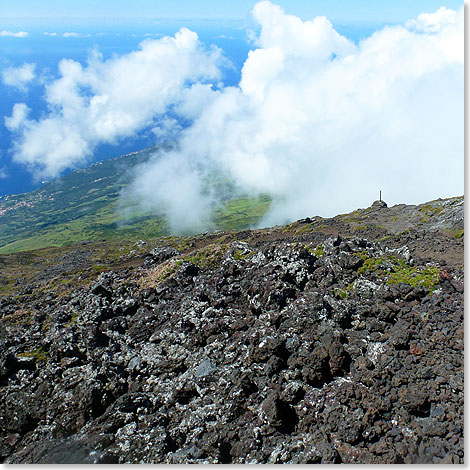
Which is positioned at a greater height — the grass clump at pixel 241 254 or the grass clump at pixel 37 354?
the grass clump at pixel 241 254

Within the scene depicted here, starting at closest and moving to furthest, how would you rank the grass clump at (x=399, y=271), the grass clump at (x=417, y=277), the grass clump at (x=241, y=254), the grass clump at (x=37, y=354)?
1. the grass clump at (x=417, y=277)
2. the grass clump at (x=399, y=271)
3. the grass clump at (x=37, y=354)
4. the grass clump at (x=241, y=254)

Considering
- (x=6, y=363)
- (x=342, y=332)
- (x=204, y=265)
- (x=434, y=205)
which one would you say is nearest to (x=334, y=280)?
Result: (x=342, y=332)

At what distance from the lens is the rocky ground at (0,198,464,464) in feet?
61.3

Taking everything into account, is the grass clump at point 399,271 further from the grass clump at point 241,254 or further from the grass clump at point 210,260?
the grass clump at point 210,260

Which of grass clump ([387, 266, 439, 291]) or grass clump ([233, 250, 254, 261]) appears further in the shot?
grass clump ([233, 250, 254, 261])

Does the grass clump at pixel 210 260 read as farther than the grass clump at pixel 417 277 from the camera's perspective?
Yes

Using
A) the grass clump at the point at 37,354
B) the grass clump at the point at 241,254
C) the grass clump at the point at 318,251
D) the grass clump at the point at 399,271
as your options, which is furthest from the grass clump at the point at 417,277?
the grass clump at the point at 37,354

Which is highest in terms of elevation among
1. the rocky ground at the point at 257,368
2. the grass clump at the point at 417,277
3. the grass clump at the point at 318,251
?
the grass clump at the point at 318,251

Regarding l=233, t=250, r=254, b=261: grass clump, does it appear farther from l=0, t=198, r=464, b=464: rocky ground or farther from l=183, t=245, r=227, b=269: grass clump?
l=183, t=245, r=227, b=269: grass clump

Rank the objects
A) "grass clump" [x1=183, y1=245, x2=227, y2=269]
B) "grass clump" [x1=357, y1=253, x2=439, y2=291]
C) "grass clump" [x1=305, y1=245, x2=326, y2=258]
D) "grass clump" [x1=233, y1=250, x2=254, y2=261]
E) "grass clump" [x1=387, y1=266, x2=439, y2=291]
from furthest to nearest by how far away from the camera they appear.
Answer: "grass clump" [x1=183, y1=245, x2=227, y2=269] < "grass clump" [x1=233, y1=250, x2=254, y2=261] < "grass clump" [x1=305, y1=245, x2=326, y2=258] < "grass clump" [x1=357, y1=253, x2=439, y2=291] < "grass clump" [x1=387, y1=266, x2=439, y2=291]

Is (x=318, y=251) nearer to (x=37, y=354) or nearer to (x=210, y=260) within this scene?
(x=210, y=260)

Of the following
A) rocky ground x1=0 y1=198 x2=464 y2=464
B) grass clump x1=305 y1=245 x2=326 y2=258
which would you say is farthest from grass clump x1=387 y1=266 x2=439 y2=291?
grass clump x1=305 y1=245 x2=326 y2=258

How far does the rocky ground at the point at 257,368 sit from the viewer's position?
18.7 m

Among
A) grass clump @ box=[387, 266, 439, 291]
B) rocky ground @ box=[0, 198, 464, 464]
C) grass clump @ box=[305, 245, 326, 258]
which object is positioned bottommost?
rocky ground @ box=[0, 198, 464, 464]
